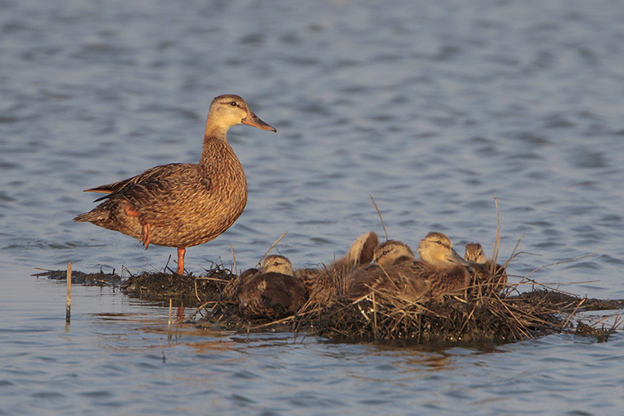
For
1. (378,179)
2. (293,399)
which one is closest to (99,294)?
(293,399)

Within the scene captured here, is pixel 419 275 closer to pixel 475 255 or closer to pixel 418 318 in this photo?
pixel 418 318

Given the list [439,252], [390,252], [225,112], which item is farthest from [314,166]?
[439,252]

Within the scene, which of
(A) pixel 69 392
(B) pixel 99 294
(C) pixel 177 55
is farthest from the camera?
(C) pixel 177 55

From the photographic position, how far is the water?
538cm

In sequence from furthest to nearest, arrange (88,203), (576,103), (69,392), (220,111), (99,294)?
(576,103) < (88,203) < (220,111) < (99,294) < (69,392)

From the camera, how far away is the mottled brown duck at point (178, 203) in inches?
316

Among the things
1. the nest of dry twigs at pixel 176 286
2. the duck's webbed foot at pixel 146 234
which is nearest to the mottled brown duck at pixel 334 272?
the nest of dry twigs at pixel 176 286

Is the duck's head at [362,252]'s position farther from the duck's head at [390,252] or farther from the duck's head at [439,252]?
the duck's head at [439,252]

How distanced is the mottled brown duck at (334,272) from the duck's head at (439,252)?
61 cm

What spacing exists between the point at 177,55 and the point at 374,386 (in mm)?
15685

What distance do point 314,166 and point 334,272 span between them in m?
6.99

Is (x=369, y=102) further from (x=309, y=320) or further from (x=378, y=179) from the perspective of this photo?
(x=309, y=320)

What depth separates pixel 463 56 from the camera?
2030cm

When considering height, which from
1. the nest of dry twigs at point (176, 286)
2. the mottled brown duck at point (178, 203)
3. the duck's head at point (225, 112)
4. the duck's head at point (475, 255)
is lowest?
the nest of dry twigs at point (176, 286)
